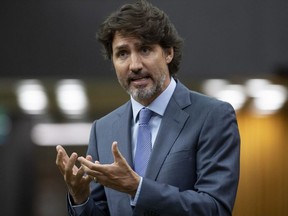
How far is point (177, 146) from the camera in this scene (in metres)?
3.00

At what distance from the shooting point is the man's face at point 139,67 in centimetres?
307

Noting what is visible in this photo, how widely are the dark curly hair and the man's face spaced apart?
3 cm

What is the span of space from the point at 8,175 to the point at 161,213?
612 cm

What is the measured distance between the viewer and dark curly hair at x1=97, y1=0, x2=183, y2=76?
122 inches

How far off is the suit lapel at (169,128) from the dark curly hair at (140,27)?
0.22 m

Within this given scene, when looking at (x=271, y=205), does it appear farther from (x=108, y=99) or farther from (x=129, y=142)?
(x=129, y=142)

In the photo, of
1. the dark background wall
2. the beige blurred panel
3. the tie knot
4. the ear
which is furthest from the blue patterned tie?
the beige blurred panel

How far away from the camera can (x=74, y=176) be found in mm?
2920

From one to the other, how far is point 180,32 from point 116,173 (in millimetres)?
4450

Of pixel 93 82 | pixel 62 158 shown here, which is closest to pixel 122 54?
pixel 62 158

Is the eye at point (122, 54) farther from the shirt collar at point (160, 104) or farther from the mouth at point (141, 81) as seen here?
the shirt collar at point (160, 104)

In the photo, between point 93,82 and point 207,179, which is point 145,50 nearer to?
point 207,179

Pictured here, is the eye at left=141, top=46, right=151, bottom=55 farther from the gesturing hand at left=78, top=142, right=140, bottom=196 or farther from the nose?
the gesturing hand at left=78, top=142, right=140, bottom=196

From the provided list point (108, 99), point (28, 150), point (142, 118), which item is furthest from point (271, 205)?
point (142, 118)
